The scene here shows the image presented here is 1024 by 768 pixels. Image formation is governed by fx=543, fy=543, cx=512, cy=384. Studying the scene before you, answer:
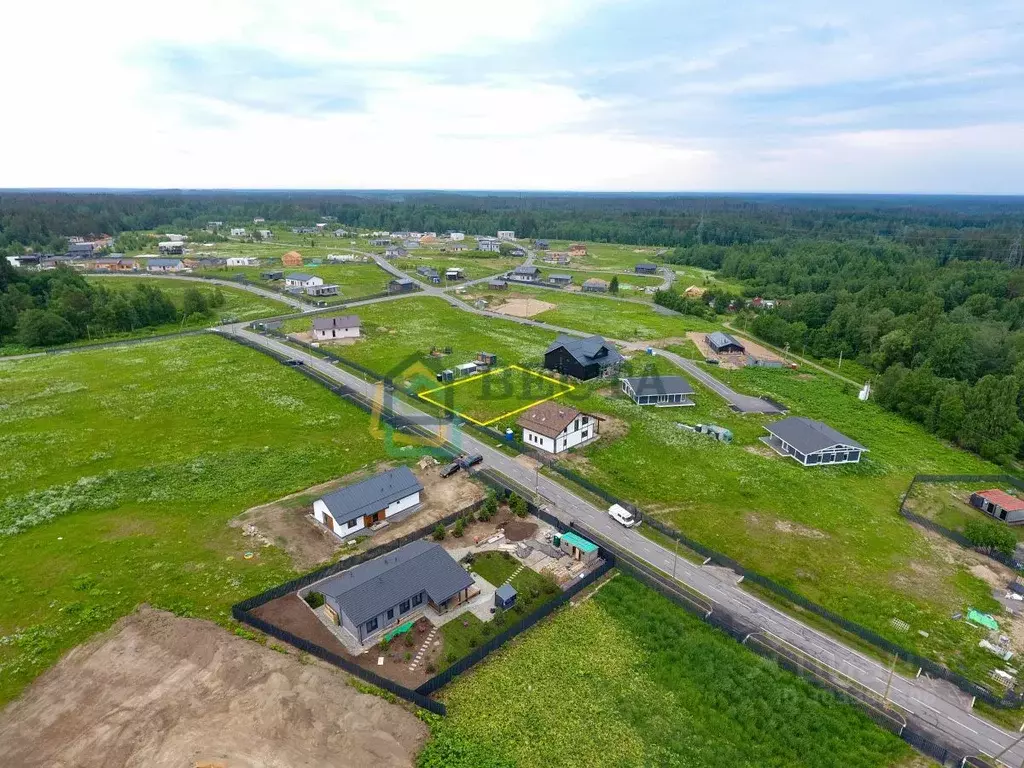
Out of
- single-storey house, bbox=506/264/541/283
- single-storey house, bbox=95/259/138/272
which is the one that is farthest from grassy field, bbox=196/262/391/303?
single-storey house, bbox=506/264/541/283

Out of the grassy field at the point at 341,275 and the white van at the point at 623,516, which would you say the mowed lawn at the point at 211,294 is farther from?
the white van at the point at 623,516

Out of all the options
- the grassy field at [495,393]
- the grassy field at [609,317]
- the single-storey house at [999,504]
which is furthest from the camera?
the grassy field at [609,317]

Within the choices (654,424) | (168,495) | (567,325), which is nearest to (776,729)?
(654,424)

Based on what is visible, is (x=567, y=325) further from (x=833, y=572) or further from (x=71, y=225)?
(x=71, y=225)

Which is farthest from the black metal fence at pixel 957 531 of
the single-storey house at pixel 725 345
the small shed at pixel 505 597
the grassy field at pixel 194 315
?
the grassy field at pixel 194 315

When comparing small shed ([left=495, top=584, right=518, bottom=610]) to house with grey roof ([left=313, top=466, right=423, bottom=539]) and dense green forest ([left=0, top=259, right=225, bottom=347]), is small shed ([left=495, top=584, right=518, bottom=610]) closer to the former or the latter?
house with grey roof ([left=313, top=466, right=423, bottom=539])

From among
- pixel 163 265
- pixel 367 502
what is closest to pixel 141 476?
pixel 367 502
